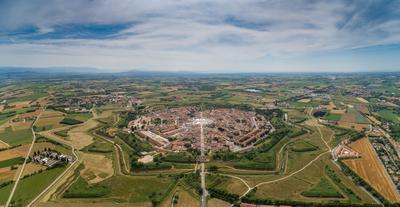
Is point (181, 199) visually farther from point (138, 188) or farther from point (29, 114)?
point (29, 114)

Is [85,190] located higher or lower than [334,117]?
lower

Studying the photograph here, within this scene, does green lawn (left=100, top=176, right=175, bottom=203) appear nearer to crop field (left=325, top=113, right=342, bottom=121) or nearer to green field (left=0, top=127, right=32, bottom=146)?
green field (left=0, top=127, right=32, bottom=146)

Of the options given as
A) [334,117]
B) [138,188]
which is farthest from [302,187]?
[334,117]

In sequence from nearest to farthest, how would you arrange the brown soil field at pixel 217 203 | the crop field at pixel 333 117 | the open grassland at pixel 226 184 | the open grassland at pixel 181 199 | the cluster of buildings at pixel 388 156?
1. the brown soil field at pixel 217 203
2. the open grassland at pixel 181 199
3. the open grassland at pixel 226 184
4. the cluster of buildings at pixel 388 156
5. the crop field at pixel 333 117

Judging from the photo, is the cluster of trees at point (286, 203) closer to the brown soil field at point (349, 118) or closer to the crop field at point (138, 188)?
the crop field at point (138, 188)

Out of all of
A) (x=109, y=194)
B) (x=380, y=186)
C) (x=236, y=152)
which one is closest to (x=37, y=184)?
(x=109, y=194)

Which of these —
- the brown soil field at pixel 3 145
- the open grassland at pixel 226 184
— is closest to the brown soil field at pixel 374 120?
the open grassland at pixel 226 184
